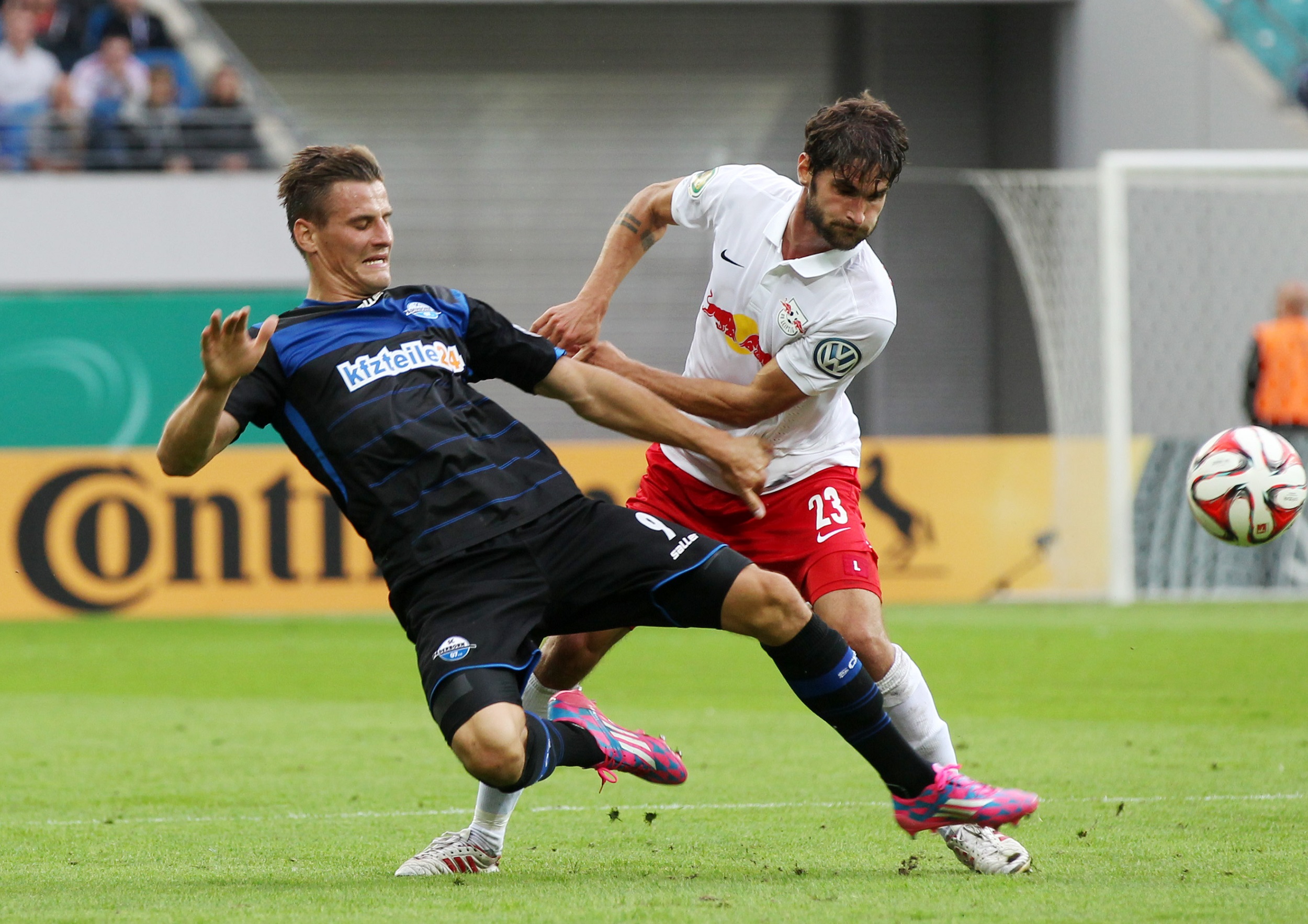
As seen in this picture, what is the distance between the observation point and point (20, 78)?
712 inches

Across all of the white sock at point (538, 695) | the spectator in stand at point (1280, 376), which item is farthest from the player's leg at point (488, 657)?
the spectator in stand at point (1280, 376)

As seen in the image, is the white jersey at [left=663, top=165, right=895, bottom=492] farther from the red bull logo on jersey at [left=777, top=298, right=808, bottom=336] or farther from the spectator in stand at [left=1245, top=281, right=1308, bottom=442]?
the spectator in stand at [left=1245, top=281, right=1308, bottom=442]

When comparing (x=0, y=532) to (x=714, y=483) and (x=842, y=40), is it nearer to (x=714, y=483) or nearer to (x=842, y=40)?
(x=714, y=483)

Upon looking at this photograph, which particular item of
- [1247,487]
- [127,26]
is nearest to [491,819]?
[1247,487]

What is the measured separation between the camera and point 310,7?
862 inches

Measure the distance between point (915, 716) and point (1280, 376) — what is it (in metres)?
9.75

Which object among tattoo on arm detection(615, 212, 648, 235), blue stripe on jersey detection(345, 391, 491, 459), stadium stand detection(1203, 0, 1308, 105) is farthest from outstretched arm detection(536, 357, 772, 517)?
stadium stand detection(1203, 0, 1308, 105)

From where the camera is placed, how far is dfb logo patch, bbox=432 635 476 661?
445cm

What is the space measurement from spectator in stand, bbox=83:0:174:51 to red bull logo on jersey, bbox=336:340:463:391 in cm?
1525

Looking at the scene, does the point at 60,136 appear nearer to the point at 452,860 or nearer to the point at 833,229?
the point at 833,229

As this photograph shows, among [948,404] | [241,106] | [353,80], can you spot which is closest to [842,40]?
[948,404]

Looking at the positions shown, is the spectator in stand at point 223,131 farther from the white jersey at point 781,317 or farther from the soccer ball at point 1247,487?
the soccer ball at point 1247,487

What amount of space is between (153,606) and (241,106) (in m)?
6.78

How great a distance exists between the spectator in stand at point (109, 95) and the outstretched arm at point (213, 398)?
1407 centimetres
